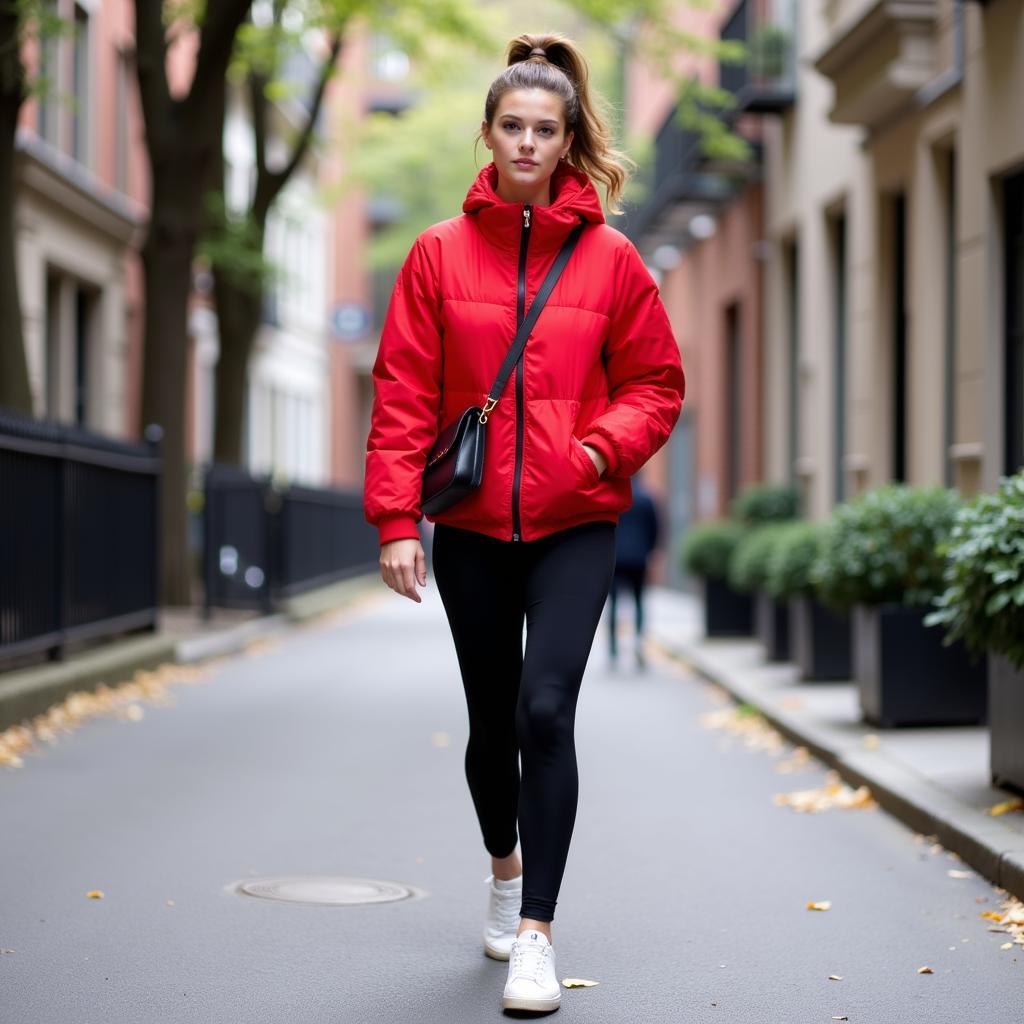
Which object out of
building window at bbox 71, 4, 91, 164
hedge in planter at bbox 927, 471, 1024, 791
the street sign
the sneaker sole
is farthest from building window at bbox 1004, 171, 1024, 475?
the street sign

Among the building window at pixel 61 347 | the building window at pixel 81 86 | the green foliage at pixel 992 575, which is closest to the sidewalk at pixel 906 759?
the green foliage at pixel 992 575

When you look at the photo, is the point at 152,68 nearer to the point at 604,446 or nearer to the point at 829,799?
the point at 829,799

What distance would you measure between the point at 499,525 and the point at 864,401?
35.5 feet

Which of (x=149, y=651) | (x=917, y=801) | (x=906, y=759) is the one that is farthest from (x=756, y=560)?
(x=917, y=801)

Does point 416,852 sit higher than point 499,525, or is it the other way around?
point 499,525

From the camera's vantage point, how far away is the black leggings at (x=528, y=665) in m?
4.12

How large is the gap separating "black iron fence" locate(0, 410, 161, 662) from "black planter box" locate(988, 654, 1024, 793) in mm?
5175

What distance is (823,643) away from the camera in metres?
11.4

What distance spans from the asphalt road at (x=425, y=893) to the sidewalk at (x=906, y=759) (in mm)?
118

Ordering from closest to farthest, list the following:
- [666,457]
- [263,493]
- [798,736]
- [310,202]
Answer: [798,736]
[263,493]
[666,457]
[310,202]

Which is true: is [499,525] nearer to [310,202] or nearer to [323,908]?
[323,908]

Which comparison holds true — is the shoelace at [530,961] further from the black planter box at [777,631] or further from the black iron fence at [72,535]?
the black planter box at [777,631]

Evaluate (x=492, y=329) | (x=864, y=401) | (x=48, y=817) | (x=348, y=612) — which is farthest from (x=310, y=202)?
(x=492, y=329)

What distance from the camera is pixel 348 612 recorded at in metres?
23.2
